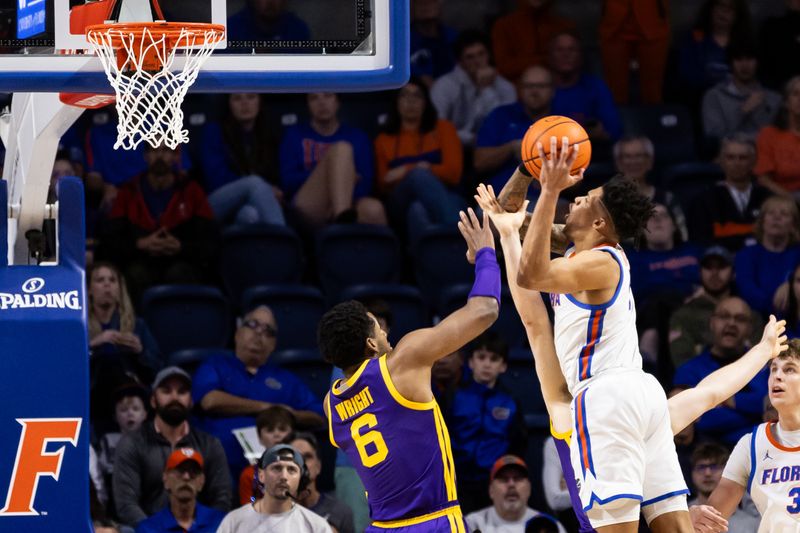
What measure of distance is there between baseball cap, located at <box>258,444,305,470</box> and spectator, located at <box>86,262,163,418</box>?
155 centimetres

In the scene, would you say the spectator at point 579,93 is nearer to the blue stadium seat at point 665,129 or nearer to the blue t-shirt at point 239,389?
the blue stadium seat at point 665,129

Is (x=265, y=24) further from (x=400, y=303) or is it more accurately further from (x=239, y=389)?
(x=400, y=303)

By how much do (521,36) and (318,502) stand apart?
530 centimetres

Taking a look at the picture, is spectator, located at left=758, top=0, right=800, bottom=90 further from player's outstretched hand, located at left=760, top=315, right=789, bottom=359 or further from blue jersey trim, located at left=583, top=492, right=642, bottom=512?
blue jersey trim, located at left=583, top=492, right=642, bottom=512

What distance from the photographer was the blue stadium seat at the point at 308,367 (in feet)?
34.8

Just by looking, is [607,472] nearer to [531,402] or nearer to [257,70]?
[257,70]

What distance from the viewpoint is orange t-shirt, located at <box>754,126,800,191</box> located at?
1243cm

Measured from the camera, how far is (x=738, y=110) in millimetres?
12961

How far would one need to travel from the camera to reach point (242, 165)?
11656 mm

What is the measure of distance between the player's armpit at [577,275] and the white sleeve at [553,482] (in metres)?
3.55

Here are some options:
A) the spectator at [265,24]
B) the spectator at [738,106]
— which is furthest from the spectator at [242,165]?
the spectator at [738,106]

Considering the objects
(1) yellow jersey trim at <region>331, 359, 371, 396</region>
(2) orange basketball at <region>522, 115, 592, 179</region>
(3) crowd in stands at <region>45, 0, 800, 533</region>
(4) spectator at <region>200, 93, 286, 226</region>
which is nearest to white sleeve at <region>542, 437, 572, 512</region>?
(3) crowd in stands at <region>45, 0, 800, 533</region>

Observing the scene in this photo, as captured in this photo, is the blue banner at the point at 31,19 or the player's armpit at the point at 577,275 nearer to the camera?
the player's armpit at the point at 577,275

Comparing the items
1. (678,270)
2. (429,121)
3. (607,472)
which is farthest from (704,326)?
(607,472)
